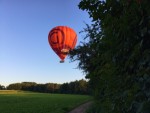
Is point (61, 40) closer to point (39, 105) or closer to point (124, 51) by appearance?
point (39, 105)

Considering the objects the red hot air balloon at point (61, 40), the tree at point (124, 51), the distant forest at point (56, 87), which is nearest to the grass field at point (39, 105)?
the red hot air balloon at point (61, 40)

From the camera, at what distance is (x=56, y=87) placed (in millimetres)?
117125

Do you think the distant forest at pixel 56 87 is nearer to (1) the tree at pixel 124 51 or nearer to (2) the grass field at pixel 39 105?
(2) the grass field at pixel 39 105

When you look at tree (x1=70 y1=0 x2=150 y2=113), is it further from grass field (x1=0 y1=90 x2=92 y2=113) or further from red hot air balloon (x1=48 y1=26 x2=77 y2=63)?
red hot air balloon (x1=48 y1=26 x2=77 y2=63)

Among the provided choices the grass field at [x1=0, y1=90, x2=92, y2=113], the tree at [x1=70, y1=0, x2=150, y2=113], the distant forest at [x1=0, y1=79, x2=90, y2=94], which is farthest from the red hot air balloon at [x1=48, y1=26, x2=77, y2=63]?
the distant forest at [x1=0, y1=79, x2=90, y2=94]

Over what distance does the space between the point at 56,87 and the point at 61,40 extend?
267ft

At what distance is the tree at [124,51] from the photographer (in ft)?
10.8

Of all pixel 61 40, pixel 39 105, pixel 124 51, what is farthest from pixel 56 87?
pixel 124 51

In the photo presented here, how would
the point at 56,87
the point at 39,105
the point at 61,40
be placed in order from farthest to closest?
the point at 56,87, the point at 39,105, the point at 61,40

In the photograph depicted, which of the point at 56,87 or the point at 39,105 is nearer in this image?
the point at 39,105

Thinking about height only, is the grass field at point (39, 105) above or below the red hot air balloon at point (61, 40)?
below

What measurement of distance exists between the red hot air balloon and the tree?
103 feet

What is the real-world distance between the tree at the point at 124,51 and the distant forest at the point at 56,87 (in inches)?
3380

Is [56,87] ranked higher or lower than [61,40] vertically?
higher
